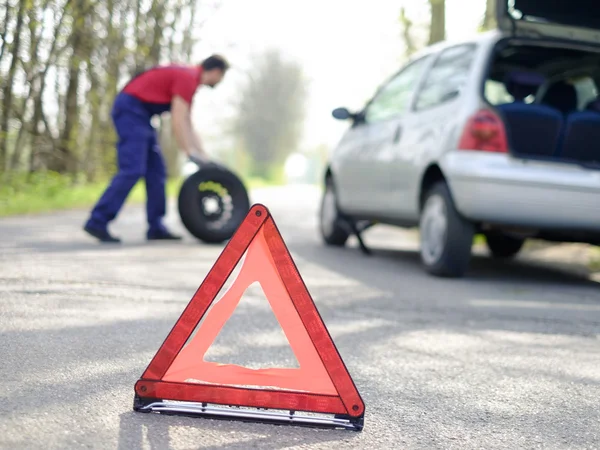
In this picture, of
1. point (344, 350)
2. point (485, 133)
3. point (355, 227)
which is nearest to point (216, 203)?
point (355, 227)

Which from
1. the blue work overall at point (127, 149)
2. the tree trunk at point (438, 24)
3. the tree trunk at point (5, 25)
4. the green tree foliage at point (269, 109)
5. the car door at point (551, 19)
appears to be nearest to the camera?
the car door at point (551, 19)

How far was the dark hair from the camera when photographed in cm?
847

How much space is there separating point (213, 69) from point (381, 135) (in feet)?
5.33

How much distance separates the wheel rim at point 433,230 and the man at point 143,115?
8.20ft

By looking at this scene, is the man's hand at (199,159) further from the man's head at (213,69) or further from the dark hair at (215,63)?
the dark hair at (215,63)

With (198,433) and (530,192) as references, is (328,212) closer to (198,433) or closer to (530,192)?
(530,192)

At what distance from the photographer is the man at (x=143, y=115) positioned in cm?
838

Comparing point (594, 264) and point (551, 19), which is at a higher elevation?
point (551, 19)

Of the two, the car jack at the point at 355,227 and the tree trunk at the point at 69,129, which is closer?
the car jack at the point at 355,227

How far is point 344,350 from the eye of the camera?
4.21 metres

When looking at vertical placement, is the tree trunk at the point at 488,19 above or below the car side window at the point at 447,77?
above

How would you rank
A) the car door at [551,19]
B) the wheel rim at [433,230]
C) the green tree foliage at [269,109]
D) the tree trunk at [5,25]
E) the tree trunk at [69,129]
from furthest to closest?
the green tree foliage at [269,109] → the tree trunk at [69,129] → the tree trunk at [5,25] → the car door at [551,19] → the wheel rim at [433,230]

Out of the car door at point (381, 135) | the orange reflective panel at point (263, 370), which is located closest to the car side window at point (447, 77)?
the car door at point (381, 135)

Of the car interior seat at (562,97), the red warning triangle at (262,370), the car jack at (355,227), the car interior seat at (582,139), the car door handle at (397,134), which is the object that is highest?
the car interior seat at (562,97)
